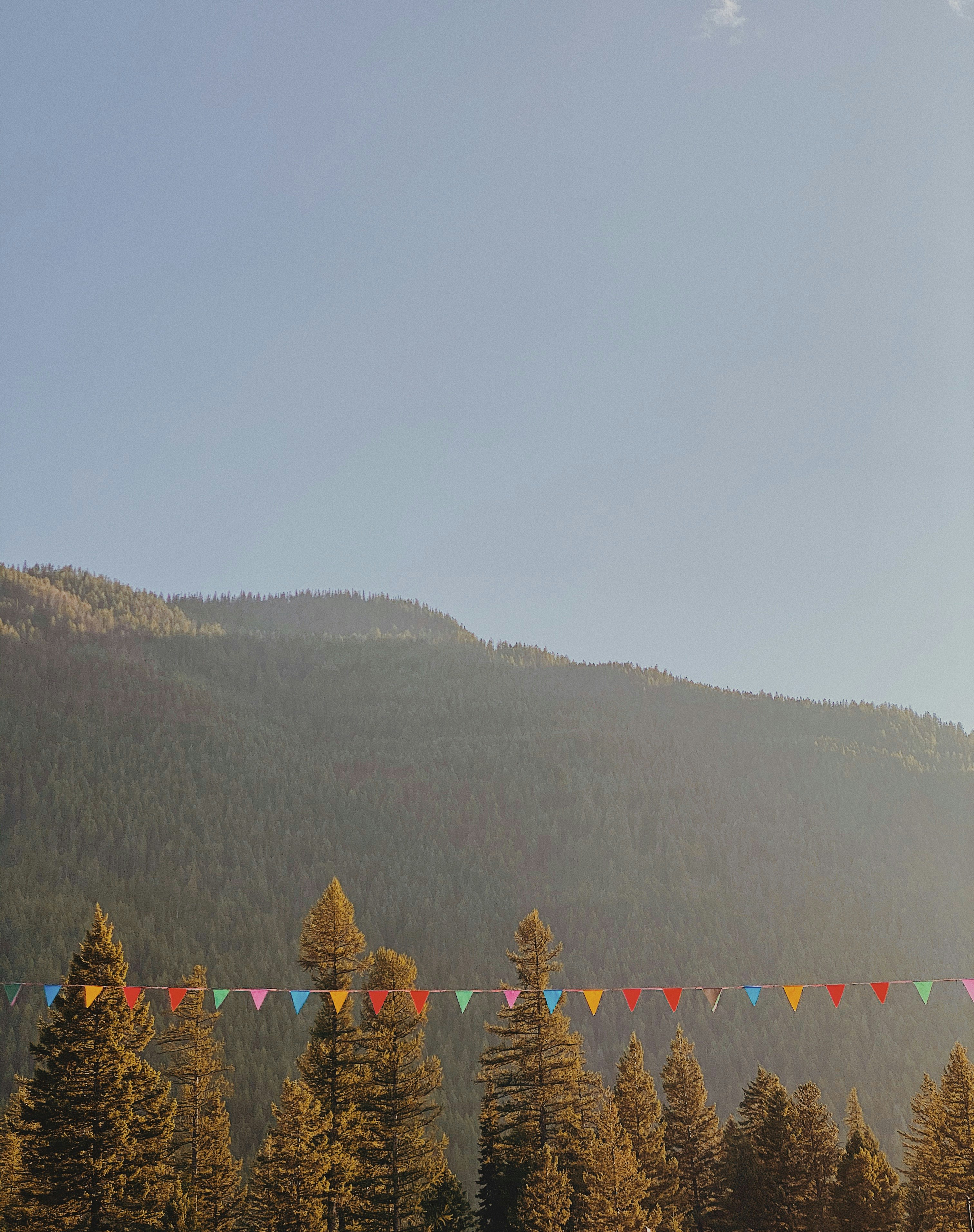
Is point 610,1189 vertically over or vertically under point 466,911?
under

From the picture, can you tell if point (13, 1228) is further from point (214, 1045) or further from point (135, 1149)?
point (214, 1045)

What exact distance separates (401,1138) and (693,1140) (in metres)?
17.3

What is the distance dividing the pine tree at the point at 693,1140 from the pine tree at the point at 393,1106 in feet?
46.8

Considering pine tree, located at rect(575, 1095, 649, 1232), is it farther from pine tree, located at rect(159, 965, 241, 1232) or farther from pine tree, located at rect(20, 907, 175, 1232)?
pine tree, located at rect(20, 907, 175, 1232)

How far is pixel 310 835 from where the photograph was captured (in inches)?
7244

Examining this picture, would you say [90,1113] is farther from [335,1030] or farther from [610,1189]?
[610,1189]

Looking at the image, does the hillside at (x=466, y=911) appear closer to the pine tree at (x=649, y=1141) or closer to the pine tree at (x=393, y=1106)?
the pine tree at (x=649, y=1141)

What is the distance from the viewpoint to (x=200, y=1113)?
41.5 m

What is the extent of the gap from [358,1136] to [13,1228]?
1062 cm

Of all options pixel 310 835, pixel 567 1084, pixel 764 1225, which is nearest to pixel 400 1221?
pixel 567 1084

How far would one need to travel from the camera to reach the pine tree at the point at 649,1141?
4297cm

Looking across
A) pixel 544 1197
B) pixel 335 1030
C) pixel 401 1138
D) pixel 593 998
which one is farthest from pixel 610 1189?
pixel 593 998

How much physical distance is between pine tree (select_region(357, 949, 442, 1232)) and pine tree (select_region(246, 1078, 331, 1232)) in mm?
2448

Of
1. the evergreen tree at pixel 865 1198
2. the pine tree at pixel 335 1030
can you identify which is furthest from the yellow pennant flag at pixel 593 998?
the evergreen tree at pixel 865 1198
